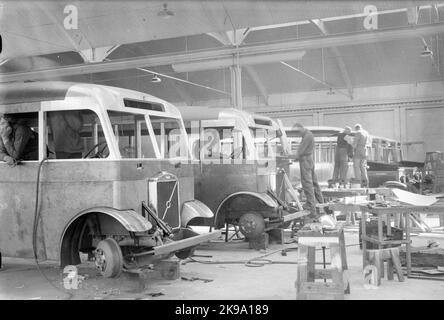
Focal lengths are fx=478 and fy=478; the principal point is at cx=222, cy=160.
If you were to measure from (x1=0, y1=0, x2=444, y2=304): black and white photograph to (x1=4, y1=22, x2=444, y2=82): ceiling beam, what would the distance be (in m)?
0.04

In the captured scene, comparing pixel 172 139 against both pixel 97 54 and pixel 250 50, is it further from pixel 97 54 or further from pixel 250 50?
pixel 97 54

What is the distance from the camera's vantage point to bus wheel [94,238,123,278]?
191 inches

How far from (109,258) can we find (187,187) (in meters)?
1.86

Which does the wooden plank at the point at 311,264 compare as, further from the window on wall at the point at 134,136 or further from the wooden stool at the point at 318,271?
the window on wall at the point at 134,136

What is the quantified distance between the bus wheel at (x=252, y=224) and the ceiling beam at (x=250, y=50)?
216 inches

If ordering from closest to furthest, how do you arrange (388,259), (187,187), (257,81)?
(388,259), (187,187), (257,81)

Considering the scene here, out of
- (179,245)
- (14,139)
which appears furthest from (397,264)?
(14,139)

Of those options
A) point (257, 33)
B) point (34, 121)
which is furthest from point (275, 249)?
point (257, 33)

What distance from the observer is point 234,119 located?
809cm

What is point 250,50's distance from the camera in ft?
39.9

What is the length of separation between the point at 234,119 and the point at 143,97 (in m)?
2.56

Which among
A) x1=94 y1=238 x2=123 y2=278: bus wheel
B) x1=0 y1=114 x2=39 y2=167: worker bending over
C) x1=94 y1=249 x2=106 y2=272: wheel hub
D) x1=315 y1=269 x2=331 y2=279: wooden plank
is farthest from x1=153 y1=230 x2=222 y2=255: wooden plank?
x1=0 y1=114 x2=39 y2=167: worker bending over

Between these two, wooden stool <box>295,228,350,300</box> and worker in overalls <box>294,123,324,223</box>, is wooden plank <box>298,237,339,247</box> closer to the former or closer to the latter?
wooden stool <box>295,228,350,300</box>
